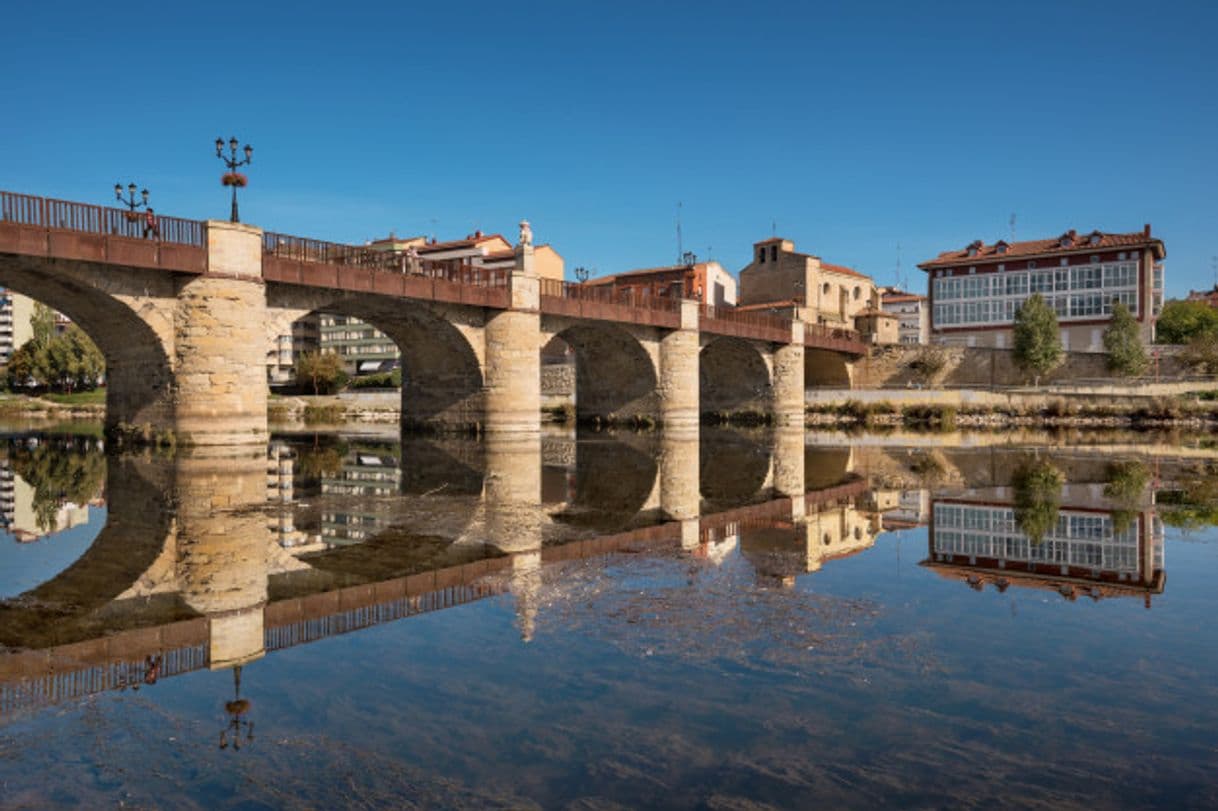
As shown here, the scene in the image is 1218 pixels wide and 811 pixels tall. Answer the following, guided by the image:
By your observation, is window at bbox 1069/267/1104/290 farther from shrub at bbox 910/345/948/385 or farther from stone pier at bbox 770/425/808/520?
stone pier at bbox 770/425/808/520

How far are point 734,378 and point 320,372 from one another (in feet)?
96.9

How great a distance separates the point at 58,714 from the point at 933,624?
6065mm

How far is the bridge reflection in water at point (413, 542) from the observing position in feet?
20.6

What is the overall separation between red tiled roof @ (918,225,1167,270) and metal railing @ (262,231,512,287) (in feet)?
166

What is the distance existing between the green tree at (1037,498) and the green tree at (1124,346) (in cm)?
3999

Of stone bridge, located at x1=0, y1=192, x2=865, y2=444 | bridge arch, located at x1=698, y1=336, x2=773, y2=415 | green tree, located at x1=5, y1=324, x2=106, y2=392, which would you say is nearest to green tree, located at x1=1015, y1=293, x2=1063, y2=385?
bridge arch, located at x1=698, y1=336, x2=773, y2=415

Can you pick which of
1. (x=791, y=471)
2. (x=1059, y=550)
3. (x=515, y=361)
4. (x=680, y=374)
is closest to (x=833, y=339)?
(x=680, y=374)

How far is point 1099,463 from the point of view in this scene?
22031mm

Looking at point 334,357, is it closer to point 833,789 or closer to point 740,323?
point 740,323

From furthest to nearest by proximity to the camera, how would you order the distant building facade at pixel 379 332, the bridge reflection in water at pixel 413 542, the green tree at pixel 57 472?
the distant building facade at pixel 379 332
the green tree at pixel 57 472
the bridge reflection in water at pixel 413 542

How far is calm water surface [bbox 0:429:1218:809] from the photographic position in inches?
160

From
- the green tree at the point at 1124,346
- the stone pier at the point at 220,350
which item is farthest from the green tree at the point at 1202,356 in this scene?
the stone pier at the point at 220,350

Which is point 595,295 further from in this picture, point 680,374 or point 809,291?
point 809,291

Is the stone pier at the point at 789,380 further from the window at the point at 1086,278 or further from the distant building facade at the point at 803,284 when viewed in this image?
the window at the point at 1086,278
